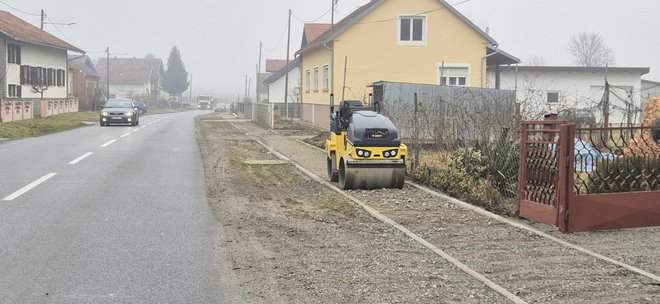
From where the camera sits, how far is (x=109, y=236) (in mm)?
7527

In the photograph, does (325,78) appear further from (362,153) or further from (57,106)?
(362,153)

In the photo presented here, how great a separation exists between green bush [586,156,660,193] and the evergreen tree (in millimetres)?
131672

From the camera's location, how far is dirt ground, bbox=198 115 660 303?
540 centimetres

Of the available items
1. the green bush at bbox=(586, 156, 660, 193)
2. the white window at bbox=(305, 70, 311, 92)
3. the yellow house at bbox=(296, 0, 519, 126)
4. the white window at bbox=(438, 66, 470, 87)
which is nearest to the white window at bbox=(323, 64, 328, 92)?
the yellow house at bbox=(296, 0, 519, 126)

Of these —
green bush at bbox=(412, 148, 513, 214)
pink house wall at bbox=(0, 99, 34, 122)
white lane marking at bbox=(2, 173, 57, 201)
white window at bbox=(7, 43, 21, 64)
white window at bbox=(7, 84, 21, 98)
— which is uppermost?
white window at bbox=(7, 43, 21, 64)

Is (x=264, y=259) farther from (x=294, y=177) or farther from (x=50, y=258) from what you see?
(x=294, y=177)

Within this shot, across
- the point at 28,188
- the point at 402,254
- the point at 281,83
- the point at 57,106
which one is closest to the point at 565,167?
the point at 402,254

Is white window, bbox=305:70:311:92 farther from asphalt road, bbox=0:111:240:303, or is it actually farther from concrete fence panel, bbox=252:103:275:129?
asphalt road, bbox=0:111:240:303

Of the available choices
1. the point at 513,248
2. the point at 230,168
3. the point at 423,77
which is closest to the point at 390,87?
the point at 230,168

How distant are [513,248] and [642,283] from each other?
5.12 feet

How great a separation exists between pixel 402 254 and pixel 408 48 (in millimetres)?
26038

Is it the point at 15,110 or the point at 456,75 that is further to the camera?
the point at 15,110

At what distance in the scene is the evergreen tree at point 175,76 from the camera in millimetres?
134875

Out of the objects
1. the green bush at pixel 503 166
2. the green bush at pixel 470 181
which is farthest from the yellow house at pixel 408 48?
the green bush at pixel 503 166
